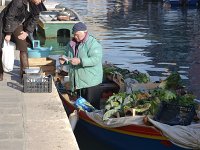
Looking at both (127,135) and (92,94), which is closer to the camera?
(127,135)

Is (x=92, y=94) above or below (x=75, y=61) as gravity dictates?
below

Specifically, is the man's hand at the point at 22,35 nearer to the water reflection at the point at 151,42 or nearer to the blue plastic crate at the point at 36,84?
the blue plastic crate at the point at 36,84

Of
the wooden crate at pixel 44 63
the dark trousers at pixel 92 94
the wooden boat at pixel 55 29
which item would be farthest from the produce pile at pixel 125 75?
the wooden boat at pixel 55 29

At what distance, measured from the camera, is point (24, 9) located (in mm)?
8070

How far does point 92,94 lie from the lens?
29.0 feet

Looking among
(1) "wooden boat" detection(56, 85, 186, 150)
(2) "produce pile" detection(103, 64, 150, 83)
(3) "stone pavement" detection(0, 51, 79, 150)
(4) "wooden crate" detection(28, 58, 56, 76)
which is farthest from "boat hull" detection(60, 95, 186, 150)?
(4) "wooden crate" detection(28, 58, 56, 76)

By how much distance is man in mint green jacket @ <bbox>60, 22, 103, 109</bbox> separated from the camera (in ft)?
26.2

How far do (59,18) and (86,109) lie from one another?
1370 cm

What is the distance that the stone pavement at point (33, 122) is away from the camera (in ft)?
18.2

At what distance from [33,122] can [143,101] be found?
2000 millimetres

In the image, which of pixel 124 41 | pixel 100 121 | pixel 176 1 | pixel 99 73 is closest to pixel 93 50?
pixel 99 73

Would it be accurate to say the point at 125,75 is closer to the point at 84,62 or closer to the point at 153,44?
the point at 84,62

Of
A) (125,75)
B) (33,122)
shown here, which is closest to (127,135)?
(33,122)

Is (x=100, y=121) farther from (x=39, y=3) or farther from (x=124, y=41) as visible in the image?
(x=124, y=41)
